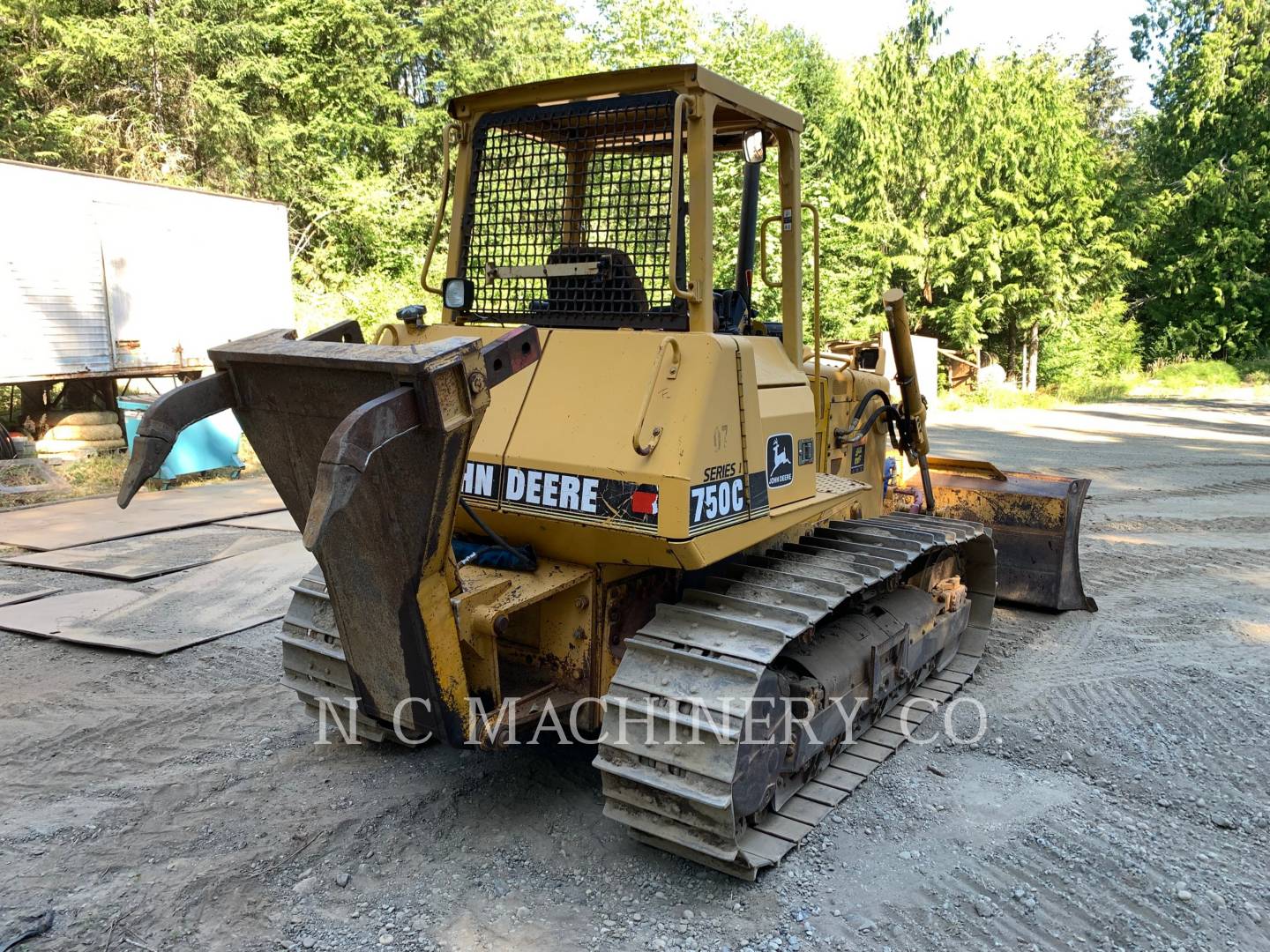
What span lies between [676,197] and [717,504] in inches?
47.0

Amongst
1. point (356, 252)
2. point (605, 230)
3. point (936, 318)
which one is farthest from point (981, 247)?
point (605, 230)

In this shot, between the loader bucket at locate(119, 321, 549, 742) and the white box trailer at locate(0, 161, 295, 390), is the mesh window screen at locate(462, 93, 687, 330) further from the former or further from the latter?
the white box trailer at locate(0, 161, 295, 390)

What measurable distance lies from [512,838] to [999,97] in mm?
26336

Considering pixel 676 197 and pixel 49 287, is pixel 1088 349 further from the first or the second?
pixel 676 197

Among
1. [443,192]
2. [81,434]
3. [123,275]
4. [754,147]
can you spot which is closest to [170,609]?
[443,192]

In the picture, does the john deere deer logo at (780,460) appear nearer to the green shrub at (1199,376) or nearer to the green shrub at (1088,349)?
the green shrub at (1088,349)

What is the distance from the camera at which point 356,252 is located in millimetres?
23656

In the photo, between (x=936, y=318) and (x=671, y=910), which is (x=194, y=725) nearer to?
(x=671, y=910)

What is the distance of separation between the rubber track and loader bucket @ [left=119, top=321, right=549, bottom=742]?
659mm

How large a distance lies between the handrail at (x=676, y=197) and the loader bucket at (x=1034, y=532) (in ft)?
12.7

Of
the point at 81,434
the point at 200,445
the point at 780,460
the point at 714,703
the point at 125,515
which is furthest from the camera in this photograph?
the point at 81,434

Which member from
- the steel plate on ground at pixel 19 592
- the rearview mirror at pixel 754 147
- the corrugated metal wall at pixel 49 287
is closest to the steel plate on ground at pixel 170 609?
the steel plate on ground at pixel 19 592

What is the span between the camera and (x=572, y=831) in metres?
3.77

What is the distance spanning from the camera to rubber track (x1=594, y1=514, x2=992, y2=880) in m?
3.24
